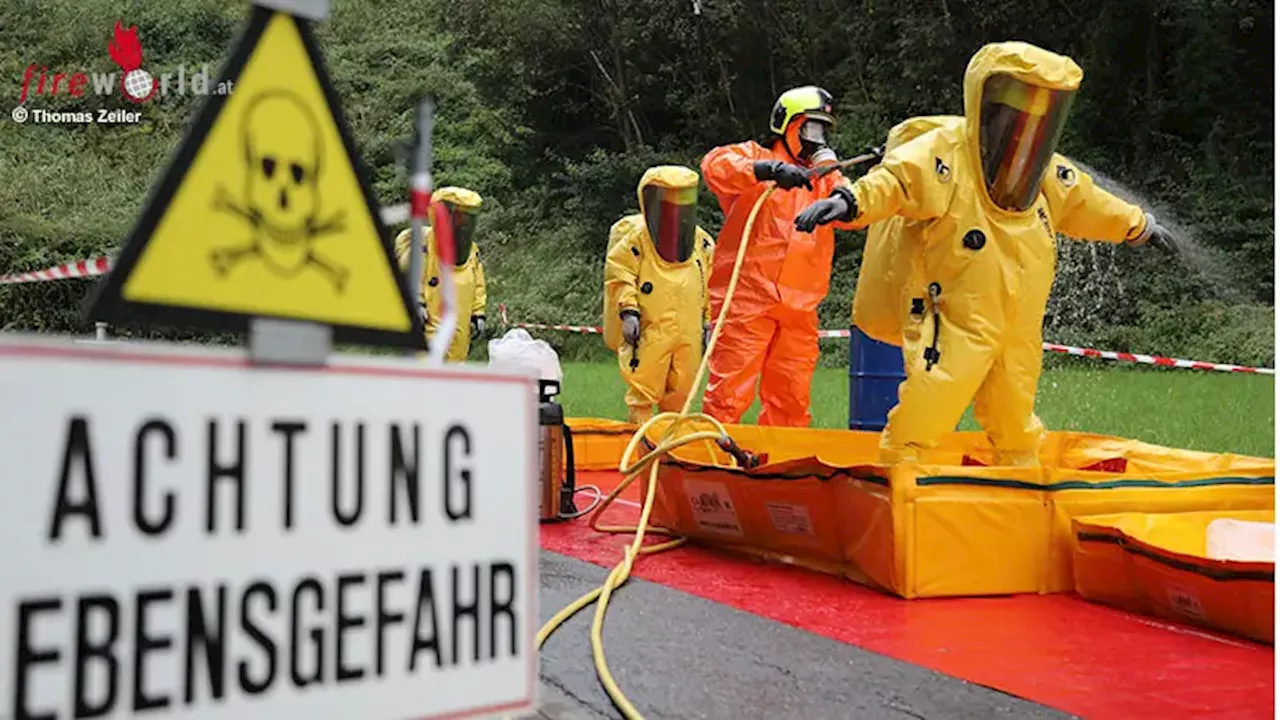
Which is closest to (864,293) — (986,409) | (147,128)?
(986,409)

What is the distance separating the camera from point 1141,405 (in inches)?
372

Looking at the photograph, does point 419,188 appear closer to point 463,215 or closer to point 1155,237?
point 1155,237

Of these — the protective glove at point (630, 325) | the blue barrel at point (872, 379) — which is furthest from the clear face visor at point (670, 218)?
the blue barrel at point (872, 379)

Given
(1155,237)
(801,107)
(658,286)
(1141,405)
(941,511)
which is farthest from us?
(1141,405)

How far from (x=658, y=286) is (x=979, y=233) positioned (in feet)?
11.2

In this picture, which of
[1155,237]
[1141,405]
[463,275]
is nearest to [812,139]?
[1155,237]

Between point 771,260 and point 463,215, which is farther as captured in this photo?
point 463,215

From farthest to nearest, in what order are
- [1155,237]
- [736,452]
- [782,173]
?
[782,173] < [1155,237] < [736,452]

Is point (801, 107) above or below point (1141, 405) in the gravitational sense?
above

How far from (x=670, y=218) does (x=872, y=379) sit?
156 centimetres

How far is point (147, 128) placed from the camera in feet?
95.5

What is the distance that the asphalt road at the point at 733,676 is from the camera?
2404mm

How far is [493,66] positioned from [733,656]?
25.4m

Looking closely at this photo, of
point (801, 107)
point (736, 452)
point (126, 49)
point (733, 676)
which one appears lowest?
point (733, 676)
